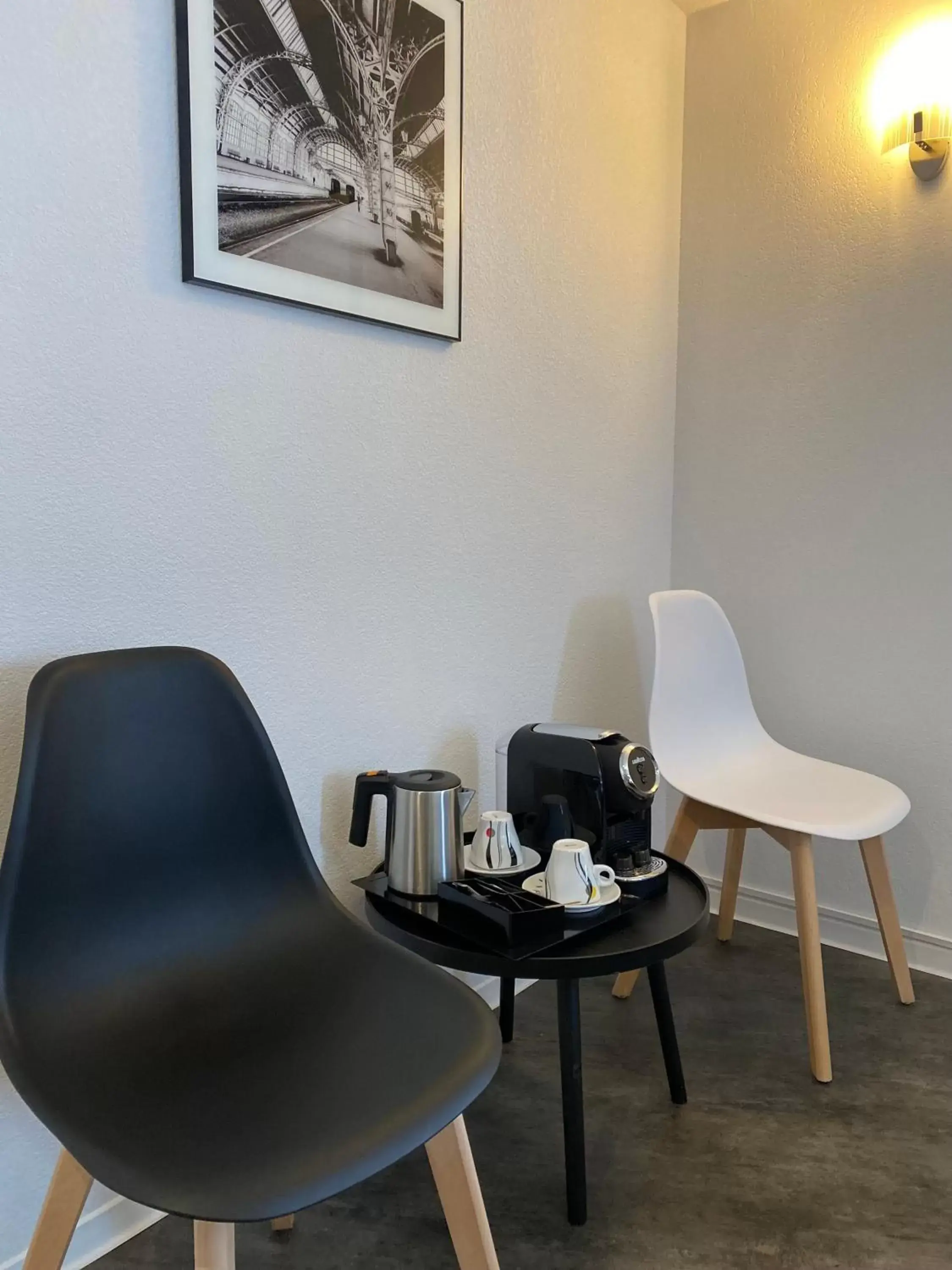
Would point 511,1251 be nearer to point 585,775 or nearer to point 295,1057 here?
point 295,1057

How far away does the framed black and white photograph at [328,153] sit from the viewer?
121 cm

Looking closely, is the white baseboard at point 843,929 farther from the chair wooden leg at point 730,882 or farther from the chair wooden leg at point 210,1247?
the chair wooden leg at point 210,1247

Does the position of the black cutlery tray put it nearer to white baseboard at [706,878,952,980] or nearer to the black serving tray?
the black serving tray

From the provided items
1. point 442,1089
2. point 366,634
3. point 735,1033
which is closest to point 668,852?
point 735,1033

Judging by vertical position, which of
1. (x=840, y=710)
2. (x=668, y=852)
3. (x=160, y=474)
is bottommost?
(x=668, y=852)

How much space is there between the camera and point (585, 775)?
4.79 feet

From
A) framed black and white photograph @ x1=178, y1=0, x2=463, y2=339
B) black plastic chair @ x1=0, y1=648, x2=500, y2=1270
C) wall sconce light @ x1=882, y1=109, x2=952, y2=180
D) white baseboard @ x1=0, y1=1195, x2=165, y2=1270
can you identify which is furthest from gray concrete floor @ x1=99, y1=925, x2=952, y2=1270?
wall sconce light @ x1=882, y1=109, x2=952, y2=180

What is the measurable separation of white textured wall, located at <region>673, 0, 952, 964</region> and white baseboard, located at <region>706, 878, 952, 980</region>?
26 millimetres

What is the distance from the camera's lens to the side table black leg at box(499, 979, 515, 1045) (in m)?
1.74

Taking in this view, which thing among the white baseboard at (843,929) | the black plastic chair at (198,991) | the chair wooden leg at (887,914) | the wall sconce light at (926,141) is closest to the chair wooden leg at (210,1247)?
the black plastic chair at (198,991)

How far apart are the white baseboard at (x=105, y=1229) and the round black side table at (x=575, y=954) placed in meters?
0.49

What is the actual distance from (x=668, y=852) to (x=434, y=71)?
4.95 feet

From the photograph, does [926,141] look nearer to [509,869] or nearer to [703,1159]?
[509,869]

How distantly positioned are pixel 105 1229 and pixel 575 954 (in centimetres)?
76
